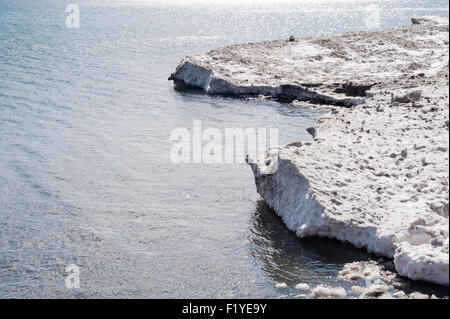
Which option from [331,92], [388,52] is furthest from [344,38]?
[331,92]

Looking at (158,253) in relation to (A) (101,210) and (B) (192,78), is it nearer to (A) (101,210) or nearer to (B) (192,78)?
(A) (101,210)

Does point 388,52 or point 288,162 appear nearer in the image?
point 288,162

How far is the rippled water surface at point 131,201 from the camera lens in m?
24.1

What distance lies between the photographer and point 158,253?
26062 mm

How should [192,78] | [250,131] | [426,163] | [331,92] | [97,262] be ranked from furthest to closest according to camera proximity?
[192,78] < [331,92] < [250,131] < [426,163] < [97,262]

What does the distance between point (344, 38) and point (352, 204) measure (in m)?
47.6

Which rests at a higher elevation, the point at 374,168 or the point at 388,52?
the point at 388,52

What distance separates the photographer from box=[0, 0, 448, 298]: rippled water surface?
24.1m
